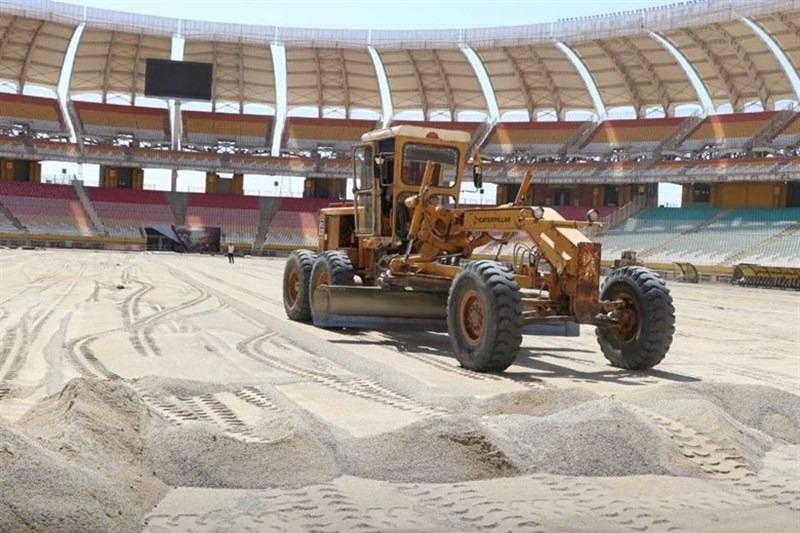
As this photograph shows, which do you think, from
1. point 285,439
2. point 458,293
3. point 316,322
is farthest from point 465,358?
point 285,439

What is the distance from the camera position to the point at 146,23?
50938 millimetres

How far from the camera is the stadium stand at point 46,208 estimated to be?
175ft

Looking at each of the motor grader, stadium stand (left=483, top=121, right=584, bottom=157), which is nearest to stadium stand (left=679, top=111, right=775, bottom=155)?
stadium stand (left=483, top=121, right=584, bottom=157)

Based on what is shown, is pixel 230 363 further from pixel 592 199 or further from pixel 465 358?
pixel 592 199

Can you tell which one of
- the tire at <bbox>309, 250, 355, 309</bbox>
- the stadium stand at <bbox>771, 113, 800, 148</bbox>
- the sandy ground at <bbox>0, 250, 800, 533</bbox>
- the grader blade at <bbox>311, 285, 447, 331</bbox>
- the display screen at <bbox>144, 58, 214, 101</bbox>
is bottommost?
the sandy ground at <bbox>0, 250, 800, 533</bbox>

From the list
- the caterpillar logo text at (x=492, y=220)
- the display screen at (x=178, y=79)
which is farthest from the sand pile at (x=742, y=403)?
the display screen at (x=178, y=79)

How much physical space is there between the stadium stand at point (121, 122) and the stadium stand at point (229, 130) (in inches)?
67.9

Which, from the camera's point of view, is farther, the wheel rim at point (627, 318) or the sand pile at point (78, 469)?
the wheel rim at point (627, 318)

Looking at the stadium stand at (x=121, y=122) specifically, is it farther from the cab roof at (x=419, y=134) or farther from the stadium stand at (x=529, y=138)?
the cab roof at (x=419, y=134)

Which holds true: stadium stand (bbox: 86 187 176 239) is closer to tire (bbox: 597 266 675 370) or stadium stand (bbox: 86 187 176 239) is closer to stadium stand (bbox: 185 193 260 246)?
stadium stand (bbox: 185 193 260 246)

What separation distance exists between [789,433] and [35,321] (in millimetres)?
9810

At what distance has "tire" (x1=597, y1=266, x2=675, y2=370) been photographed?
361 inches

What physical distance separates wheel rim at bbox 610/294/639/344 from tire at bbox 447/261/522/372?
1481mm

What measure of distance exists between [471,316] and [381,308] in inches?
84.4
